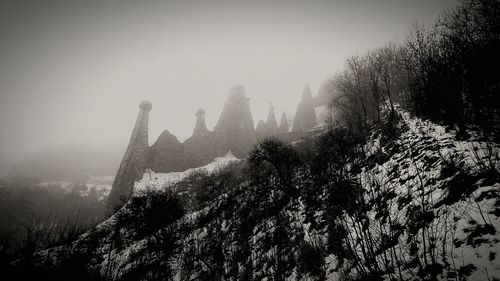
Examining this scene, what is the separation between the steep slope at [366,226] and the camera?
461 centimetres

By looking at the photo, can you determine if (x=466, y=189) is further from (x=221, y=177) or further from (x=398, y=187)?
(x=221, y=177)

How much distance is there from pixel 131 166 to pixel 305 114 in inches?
Answer: 1477

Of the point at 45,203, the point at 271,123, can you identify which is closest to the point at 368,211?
the point at 271,123

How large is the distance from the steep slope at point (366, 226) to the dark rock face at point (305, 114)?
32780mm

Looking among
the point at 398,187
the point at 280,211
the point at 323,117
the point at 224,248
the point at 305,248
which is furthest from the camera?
the point at 323,117

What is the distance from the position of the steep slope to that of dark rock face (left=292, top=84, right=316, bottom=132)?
108 ft

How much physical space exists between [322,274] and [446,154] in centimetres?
576

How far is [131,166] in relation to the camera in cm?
3897

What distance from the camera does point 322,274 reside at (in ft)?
25.1

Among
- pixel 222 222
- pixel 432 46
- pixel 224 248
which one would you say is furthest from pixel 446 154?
pixel 222 222

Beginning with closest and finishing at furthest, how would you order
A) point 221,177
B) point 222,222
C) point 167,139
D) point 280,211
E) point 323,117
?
point 280,211 → point 222,222 → point 221,177 → point 167,139 → point 323,117

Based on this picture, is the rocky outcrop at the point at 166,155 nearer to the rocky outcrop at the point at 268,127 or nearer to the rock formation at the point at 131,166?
the rock formation at the point at 131,166

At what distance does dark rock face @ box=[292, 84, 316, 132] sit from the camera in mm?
51756

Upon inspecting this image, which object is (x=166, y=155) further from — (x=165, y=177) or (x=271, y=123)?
(x=271, y=123)
